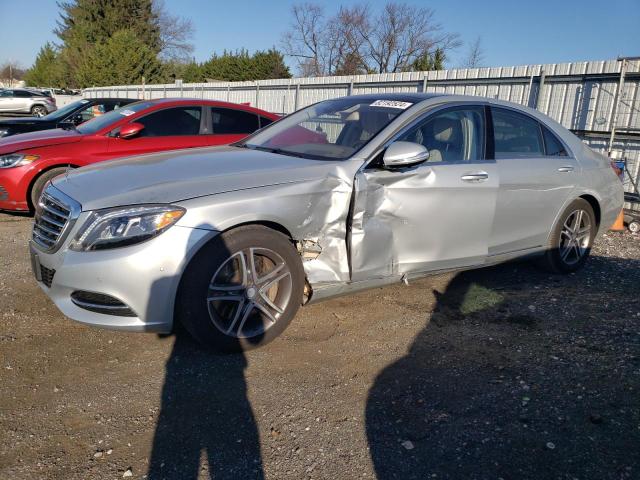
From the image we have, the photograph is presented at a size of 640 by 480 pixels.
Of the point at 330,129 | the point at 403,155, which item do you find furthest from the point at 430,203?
the point at 330,129

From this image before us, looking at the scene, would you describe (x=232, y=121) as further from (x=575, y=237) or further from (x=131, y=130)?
(x=575, y=237)

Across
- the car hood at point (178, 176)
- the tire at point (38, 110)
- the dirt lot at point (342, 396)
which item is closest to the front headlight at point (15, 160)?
the dirt lot at point (342, 396)

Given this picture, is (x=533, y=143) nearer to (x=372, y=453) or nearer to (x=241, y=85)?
(x=372, y=453)

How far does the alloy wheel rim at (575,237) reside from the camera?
16.3 ft

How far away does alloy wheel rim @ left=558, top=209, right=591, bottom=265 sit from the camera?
4.98 metres

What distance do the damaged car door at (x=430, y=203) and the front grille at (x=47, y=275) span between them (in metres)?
1.82

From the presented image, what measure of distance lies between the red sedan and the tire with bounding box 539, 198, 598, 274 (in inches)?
174

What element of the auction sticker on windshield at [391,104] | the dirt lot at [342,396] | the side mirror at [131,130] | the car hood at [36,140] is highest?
the auction sticker on windshield at [391,104]

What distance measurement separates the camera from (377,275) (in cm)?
364

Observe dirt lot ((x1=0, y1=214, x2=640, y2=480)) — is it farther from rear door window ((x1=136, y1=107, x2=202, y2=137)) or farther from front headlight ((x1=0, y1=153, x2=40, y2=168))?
rear door window ((x1=136, y1=107, x2=202, y2=137))

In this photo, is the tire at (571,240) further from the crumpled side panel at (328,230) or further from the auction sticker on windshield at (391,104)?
the crumpled side panel at (328,230)

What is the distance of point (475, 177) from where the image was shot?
4016 millimetres

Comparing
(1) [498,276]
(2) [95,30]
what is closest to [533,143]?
(1) [498,276]

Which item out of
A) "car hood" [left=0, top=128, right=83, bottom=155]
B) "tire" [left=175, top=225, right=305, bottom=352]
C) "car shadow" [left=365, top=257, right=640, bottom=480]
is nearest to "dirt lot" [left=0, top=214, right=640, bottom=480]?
"car shadow" [left=365, top=257, right=640, bottom=480]
